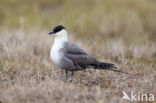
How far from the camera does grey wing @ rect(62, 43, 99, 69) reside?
5772mm

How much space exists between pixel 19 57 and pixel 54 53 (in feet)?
6.50

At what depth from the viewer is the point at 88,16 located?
1186 centimetres

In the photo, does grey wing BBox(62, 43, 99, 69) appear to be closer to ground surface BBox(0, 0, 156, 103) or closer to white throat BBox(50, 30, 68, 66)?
white throat BBox(50, 30, 68, 66)

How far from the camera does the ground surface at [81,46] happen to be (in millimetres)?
4852

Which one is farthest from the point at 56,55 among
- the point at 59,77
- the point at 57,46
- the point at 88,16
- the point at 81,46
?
the point at 88,16

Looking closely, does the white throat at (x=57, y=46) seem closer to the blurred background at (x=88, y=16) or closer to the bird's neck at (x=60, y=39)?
the bird's neck at (x=60, y=39)

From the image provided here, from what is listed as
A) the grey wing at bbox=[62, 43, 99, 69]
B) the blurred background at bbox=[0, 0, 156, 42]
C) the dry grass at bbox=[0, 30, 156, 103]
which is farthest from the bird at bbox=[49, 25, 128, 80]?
the blurred background at bbox=[0, 0, 156, 42]

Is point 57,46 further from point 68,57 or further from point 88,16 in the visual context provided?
point 88,16

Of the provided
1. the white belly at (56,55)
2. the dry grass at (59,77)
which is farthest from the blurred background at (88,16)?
the white belly at (56,55)

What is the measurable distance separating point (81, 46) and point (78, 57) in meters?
3.32

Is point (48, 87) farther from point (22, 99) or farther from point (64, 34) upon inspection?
point (64, 34)

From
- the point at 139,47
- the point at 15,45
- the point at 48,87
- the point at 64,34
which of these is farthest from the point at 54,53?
the point at 139,47

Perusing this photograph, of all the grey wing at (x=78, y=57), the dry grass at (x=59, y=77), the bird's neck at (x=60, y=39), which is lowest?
the dry grass at (x=59, y=77)

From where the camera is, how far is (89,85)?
18.2 ft
